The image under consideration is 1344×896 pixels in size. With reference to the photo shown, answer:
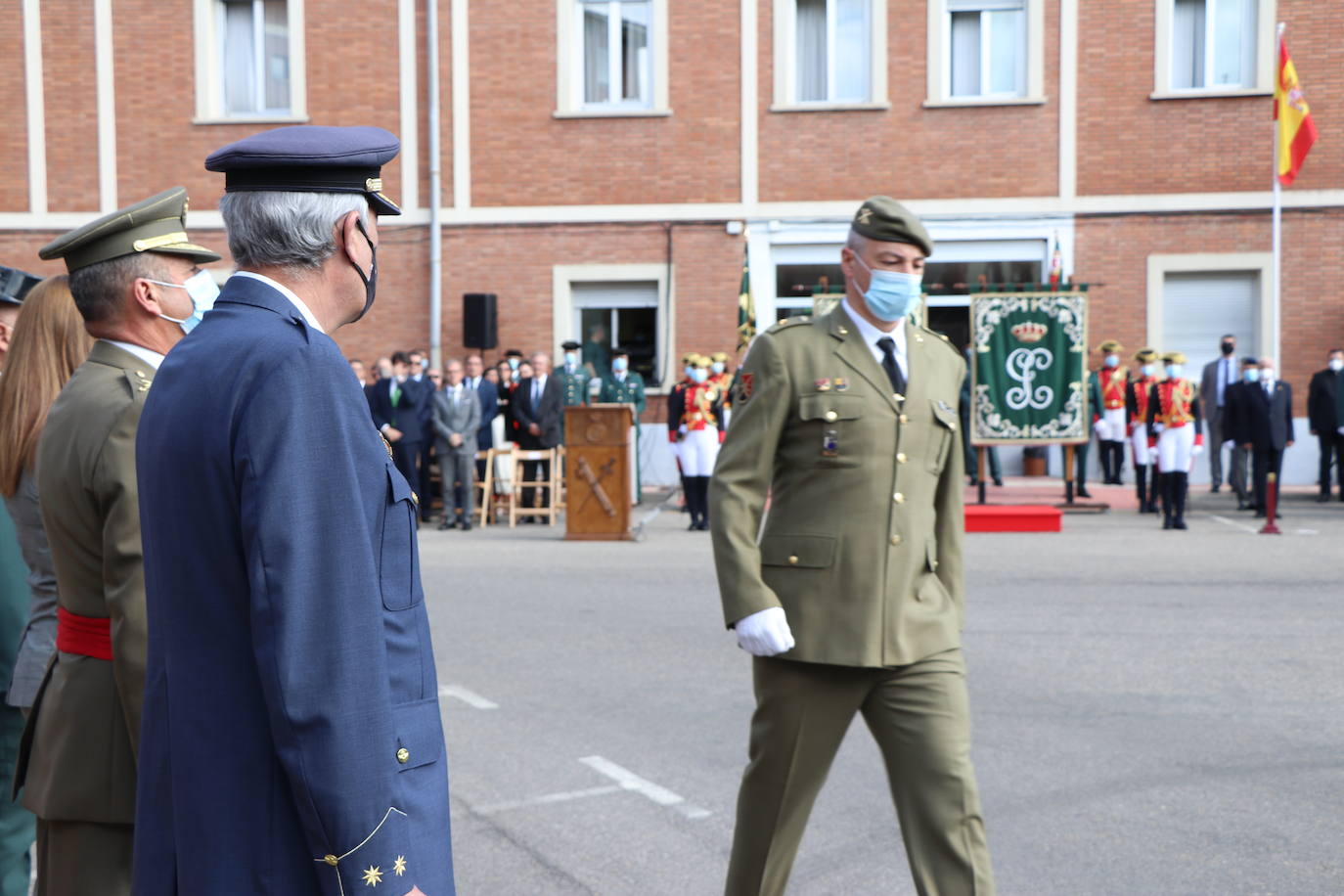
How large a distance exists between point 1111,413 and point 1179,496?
14.9ft

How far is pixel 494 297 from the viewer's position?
74.4 ft

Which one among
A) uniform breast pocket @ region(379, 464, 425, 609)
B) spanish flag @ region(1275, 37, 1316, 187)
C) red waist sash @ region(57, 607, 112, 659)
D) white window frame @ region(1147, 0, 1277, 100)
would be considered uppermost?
white window frame @ region(1147, 0, 1277, 100)

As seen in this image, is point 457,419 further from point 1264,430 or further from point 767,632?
point 767,632

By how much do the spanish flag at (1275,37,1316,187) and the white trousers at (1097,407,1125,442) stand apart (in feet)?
12.9

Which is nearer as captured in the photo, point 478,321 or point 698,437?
point 698,437

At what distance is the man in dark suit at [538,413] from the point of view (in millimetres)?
18484

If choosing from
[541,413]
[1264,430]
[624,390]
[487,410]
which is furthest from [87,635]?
[624,390]

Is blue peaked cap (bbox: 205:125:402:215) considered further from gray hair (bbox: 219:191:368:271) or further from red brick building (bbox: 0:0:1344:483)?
red brick building (bbox: 0:0:1344:483)

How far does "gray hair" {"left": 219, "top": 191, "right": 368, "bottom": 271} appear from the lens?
222 cm

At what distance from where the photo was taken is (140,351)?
318cm

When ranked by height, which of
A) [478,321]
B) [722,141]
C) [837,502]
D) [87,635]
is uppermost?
[722,141]

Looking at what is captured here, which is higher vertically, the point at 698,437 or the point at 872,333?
the point at 872,333

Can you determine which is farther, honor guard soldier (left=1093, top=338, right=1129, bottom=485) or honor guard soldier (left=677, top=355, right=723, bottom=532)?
honor guard soldier (left=1093, top=338, right=1129, bottom=485)

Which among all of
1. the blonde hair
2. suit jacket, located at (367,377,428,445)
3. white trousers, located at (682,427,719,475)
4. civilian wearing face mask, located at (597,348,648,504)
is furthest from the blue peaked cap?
civilian wearing face mask, located at (597,348,648,504)
